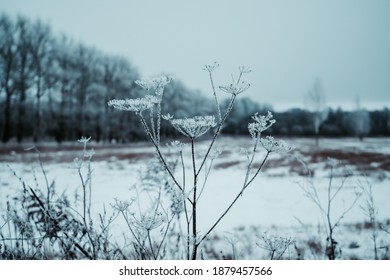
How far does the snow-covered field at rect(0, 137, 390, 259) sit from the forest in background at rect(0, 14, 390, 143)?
0.27 meters

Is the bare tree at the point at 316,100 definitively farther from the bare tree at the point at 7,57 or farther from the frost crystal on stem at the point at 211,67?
the bare tree at the point at 7,57

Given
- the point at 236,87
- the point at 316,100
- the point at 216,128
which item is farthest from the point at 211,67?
the point at 316,100

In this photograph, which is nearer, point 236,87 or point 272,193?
point 236,87

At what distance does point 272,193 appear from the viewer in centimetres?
453

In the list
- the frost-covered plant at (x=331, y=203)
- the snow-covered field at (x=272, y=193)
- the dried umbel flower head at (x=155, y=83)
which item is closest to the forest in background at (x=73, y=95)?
the snow-covered field at (x=272, y=193)

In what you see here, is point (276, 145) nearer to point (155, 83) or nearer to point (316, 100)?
point (155, 83)

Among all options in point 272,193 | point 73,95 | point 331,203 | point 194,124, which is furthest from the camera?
point 73,95

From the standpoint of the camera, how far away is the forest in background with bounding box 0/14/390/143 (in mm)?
3320

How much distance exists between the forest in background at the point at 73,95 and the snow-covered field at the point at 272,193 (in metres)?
0.27

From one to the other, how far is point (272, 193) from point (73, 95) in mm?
5031

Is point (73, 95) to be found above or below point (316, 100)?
above

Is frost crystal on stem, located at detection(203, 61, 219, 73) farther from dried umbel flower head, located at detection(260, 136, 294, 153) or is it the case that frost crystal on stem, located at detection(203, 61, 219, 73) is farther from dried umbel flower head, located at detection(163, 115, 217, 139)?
dried umbel flower head, located at detection(260, 136, 294, 153)

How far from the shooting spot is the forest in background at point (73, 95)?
3320mm
